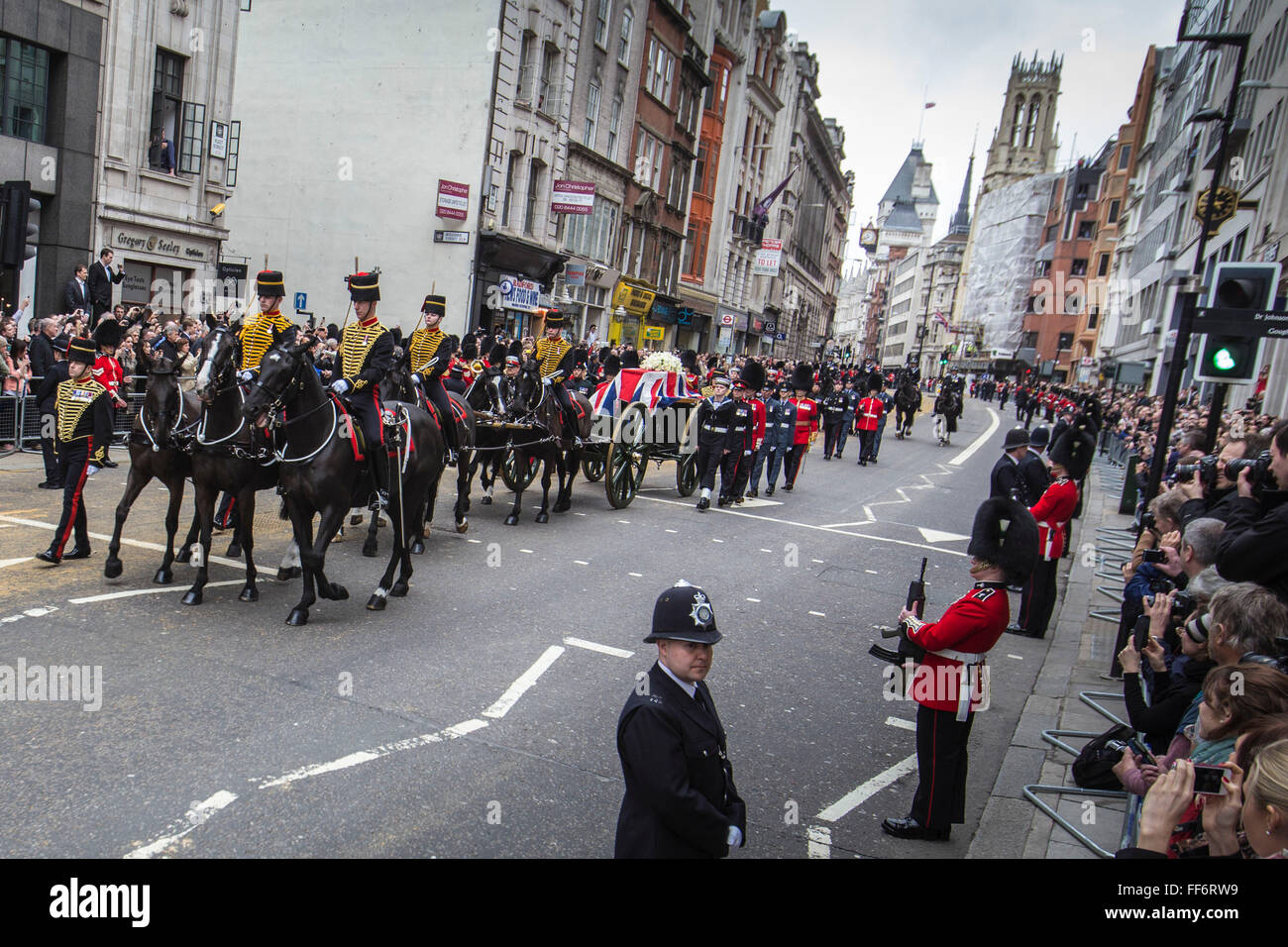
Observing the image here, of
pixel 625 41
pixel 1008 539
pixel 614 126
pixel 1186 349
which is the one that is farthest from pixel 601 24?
pixel 1008 539

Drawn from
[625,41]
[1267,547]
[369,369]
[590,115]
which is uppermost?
[625,41]

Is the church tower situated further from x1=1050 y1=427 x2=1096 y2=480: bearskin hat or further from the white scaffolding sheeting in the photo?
x1=1050 y1=427 x2=1096 y2=480: bearskin hat

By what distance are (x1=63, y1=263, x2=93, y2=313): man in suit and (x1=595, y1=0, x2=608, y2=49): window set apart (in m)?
22.7

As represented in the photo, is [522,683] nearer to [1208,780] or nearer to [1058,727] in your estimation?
[1058,727]

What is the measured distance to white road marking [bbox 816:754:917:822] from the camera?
223 inches

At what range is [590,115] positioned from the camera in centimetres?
3516

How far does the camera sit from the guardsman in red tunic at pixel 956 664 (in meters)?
5.36

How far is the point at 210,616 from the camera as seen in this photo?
7.73 meters

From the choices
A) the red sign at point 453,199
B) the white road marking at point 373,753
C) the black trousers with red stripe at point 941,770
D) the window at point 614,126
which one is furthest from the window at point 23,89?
the window at point 614,126

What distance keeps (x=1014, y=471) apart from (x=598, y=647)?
5.68 m

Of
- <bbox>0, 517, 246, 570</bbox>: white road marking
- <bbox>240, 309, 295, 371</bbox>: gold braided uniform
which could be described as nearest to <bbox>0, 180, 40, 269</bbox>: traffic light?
<bbox>0, 517, 246, 570</bbox>: white road marking

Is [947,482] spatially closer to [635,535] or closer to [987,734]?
[635,535]

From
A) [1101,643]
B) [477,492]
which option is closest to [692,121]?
[477,492]

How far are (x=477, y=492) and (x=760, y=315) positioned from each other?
50914 millimetres
